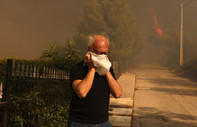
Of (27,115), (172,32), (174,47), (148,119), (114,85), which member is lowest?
(148,119)

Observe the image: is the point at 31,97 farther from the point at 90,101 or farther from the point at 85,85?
the point at 85,85

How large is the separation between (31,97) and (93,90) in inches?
112

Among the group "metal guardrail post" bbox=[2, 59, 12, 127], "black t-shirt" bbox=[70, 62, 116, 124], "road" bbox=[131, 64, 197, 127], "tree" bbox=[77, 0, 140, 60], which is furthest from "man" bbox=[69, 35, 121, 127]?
"tree" bbox=[77, 0, 140, 60]

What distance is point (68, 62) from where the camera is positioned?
26.4 ft

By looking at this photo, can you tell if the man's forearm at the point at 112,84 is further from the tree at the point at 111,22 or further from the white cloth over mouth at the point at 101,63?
the tree at the point at 111,22

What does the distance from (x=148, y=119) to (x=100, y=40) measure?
6.32 metres

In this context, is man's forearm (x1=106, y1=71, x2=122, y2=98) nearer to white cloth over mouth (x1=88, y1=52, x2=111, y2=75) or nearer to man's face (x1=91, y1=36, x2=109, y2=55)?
white cloth over mouth (x1=88, y1=52, x2=111, y2=75)

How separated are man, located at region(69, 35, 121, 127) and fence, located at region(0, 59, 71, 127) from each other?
6.61 ft

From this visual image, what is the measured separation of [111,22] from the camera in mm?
31172

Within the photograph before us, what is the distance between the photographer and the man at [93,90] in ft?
8.05

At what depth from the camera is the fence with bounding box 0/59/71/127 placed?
13.8 feet

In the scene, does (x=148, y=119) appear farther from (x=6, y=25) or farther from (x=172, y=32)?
(x=6, y=25)

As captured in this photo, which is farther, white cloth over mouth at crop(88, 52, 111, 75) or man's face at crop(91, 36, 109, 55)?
man's face at crop(91, 36, 109, 55)

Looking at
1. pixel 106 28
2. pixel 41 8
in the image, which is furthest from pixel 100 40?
pixel 41 8
